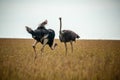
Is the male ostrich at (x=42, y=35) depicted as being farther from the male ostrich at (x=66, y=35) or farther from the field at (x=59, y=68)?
the male ostrich at (x=66, y=35)

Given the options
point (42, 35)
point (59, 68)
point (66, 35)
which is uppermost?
point (42, 35)

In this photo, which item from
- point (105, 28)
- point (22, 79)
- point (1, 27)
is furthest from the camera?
point (105, 28)

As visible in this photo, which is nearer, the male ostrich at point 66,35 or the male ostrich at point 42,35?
the male ostrich at point 42,35

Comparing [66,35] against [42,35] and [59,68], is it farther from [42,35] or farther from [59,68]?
[59,68]

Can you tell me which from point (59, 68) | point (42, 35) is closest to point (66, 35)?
point (42, 35)

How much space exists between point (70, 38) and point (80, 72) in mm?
2255

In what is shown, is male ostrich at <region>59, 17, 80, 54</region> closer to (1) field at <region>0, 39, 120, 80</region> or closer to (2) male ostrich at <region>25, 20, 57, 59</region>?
(2) male ostrich at <region>25, 20, 57, 59</region>

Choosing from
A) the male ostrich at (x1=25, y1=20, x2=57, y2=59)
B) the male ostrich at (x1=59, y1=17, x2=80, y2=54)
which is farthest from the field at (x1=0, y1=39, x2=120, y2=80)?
the male ostrich at (x1=59, y1=17, x2=80, y2=54)

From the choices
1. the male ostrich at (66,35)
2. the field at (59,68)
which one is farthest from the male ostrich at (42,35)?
the male ostrich at (66,35)

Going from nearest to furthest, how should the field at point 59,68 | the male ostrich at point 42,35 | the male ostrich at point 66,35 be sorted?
the field at point 59,68 → the male ostrich at point 42,35 → the male ostrich at point 66,35

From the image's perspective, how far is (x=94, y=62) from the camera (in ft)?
16.4

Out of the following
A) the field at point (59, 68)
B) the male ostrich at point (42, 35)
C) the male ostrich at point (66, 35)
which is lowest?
the field at point (59, 68)

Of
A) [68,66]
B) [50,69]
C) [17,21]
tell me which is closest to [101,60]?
[68,66]

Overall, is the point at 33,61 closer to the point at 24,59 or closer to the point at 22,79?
the point at 24,59
